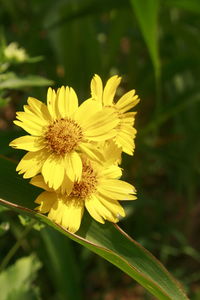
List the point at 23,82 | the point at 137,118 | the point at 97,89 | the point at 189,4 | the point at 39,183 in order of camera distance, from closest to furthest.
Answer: the point at 39,183 < the point at 97,89 < the point at 23,82 < the point at 189,4 < the point at 137,118

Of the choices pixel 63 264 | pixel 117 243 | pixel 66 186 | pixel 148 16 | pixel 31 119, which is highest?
pixel 148 16

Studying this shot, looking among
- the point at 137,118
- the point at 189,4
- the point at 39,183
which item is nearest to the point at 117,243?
the point at 39,183

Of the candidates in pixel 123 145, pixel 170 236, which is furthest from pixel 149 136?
pixel 123 145

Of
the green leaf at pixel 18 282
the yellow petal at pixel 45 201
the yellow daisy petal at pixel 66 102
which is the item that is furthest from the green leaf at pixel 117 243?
the green leaf at pixel 18 282

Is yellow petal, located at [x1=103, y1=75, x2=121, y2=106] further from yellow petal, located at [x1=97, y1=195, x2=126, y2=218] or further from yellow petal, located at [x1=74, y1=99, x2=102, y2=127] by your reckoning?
yellow petal, located at [x1=97, y1=195, x2=126, y2=218]

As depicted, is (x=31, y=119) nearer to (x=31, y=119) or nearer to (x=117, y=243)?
(x=31, y=119)

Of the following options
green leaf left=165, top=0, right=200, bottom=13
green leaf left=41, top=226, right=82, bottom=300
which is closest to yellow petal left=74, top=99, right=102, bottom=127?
green leaf left=41, top=226, right=82, bottom=300

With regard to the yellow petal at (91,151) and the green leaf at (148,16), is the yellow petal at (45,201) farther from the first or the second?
the green leaf at (148,16)

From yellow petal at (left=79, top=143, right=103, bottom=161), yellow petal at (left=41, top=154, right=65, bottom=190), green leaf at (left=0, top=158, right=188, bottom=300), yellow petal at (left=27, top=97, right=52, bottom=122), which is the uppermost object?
yellow petal at (left=27, top=97, right=52, bottom=122)
